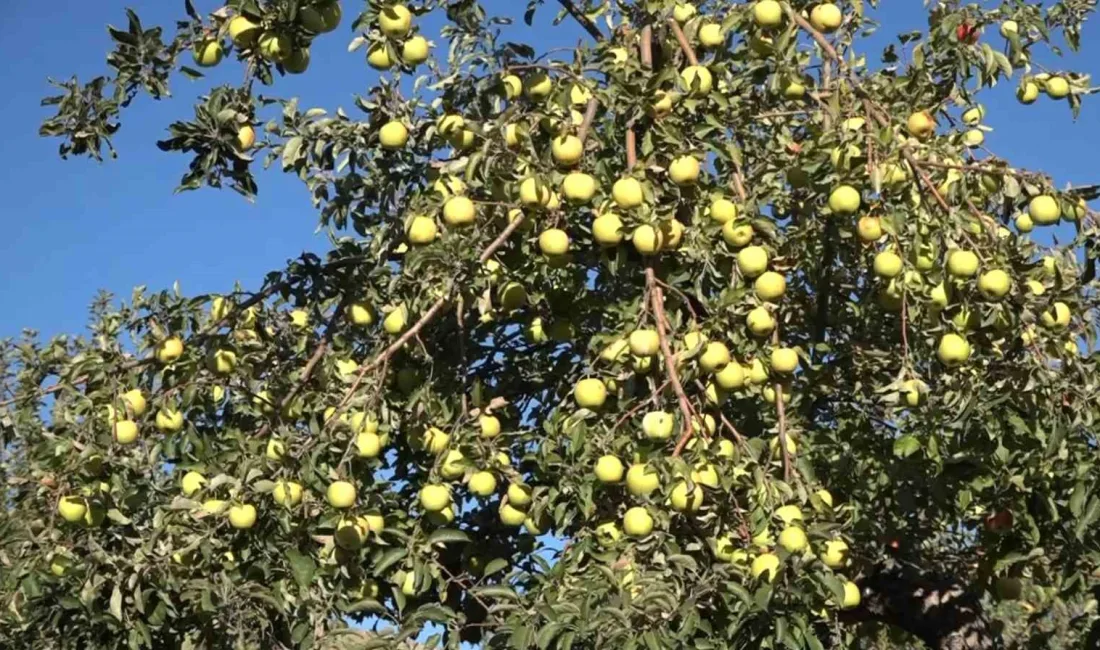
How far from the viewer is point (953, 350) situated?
12.7ft

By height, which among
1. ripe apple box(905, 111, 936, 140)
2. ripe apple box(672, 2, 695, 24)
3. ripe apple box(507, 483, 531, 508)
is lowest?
ripe apple box(507, 483, 531, 508)

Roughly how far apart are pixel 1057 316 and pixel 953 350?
280mm

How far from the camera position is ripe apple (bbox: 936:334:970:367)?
3.87 metres

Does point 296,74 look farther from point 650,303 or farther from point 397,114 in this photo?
point 650,303

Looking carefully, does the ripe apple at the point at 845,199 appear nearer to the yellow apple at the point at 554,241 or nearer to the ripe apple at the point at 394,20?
the yellow apple at the point at 554,241

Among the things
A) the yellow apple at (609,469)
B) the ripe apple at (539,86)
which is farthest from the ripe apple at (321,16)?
the yellow apple at (609,469)

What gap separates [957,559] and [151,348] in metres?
3.18

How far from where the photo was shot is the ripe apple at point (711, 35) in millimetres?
4266

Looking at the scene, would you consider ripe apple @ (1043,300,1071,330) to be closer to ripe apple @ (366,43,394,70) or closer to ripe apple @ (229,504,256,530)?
ripe apple @ (366,43,394,70)

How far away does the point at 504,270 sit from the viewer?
160 inches

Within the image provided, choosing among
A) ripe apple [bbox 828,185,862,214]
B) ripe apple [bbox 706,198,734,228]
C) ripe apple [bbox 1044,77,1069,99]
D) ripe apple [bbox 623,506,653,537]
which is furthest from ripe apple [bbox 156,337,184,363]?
ripe apple [bbox 1044,77,1069,99]

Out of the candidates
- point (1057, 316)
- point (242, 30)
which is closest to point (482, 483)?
point (242, 30)

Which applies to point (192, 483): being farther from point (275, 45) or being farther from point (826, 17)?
point (826, 17)

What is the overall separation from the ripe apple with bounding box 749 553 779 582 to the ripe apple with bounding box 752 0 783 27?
62.3 inches
